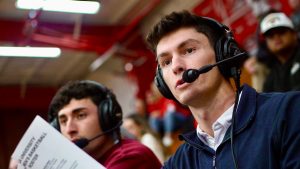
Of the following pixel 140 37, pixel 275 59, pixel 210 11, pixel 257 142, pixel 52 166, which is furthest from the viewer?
pixel 140 37

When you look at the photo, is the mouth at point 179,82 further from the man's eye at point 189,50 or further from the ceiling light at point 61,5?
the ceiling light at point 61,5

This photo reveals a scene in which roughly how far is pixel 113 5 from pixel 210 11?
5.82ft

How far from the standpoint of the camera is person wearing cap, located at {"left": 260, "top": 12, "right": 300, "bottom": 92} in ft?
8.23

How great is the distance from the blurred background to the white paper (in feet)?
9.09

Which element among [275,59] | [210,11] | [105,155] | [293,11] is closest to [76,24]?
[210,11]

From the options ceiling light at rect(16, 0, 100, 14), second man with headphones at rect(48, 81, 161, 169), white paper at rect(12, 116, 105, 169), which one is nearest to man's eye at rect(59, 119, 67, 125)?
second man with headphones at rect(48, 81, 161, 169)

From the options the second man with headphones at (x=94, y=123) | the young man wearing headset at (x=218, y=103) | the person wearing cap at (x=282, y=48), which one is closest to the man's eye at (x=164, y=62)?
the young man wearing headset at (x=218, y=103)

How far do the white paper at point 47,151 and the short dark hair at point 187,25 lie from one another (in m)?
0.38

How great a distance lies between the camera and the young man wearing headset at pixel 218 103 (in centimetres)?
105

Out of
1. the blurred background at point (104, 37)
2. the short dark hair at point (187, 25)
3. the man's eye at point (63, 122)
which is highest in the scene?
the blurred background at point (104, 37)

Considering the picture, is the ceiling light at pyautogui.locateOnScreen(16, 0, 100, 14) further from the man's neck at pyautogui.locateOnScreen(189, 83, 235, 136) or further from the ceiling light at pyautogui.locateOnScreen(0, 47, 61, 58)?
the man's neck at pyautogui.locateOnScreen(189, 83, 235, 136)

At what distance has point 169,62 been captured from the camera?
128 centimetres

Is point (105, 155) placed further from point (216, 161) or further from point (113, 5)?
point (113, 5)

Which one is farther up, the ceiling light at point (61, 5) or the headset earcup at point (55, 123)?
the ceiling light at point (61, 5)
